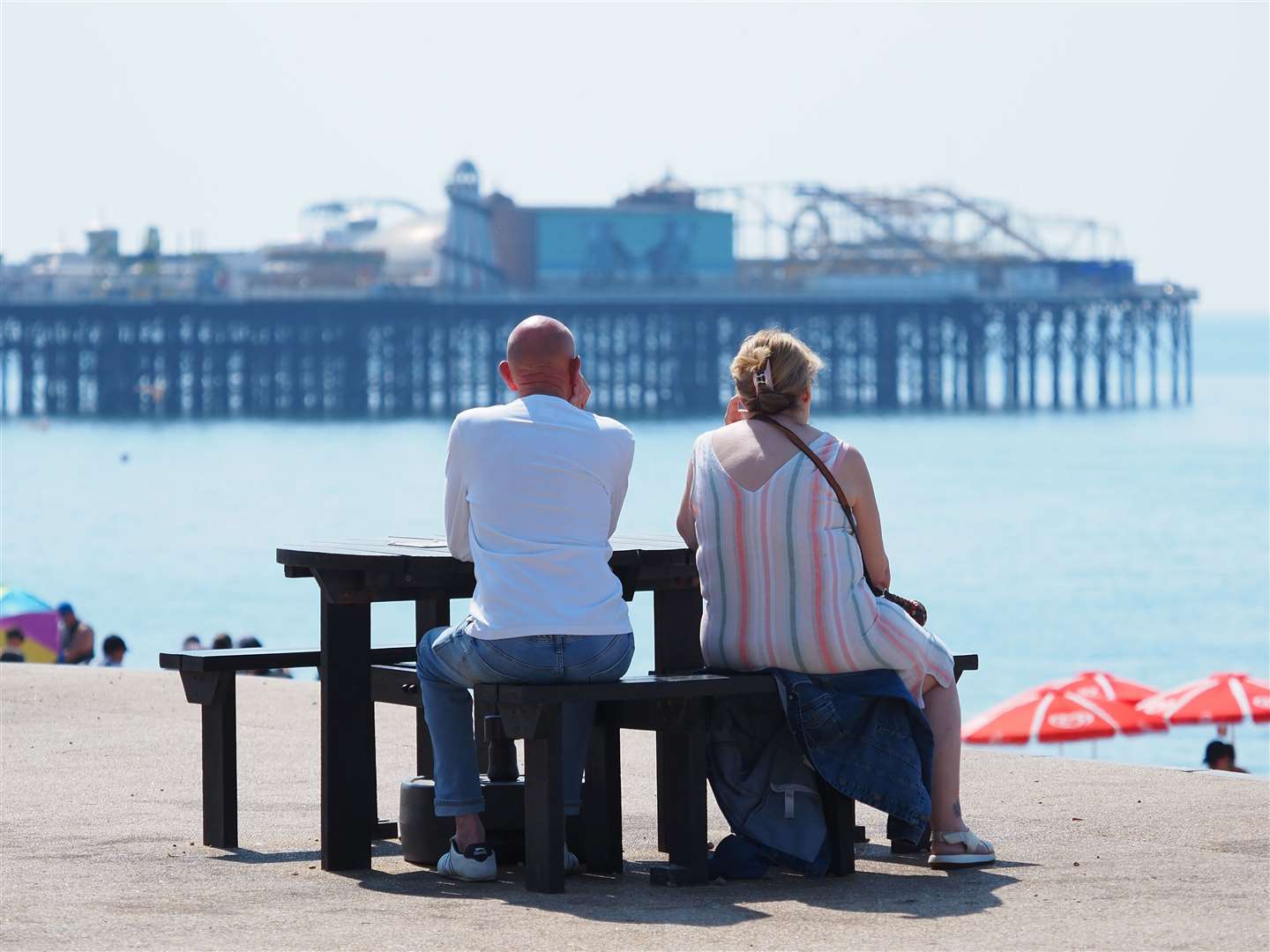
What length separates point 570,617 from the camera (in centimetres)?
461

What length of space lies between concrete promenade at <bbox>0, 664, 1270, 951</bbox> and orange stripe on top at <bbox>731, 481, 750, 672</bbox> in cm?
53

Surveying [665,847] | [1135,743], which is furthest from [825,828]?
[1135,743]

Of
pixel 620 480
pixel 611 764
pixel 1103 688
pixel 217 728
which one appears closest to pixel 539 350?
pixel 620 480

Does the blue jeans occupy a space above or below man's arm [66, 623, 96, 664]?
above

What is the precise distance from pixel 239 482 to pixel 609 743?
53.0 meters

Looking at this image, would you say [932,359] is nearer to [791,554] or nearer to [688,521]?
[688,521]

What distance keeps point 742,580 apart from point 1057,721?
943cm

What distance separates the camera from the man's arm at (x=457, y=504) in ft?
15.4

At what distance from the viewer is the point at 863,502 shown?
15.8 ft

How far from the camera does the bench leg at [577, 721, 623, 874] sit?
4984 mm

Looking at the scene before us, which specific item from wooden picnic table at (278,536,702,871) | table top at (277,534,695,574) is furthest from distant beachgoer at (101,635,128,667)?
wooden picnic table at (278,536,702,871)

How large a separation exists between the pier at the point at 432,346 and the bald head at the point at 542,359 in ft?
268

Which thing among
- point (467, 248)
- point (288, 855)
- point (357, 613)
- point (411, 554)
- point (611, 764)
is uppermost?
point (467, 248)

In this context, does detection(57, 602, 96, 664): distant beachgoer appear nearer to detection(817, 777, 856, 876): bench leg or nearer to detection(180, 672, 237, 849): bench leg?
detection(180, 672, 237, 849): bench leg
